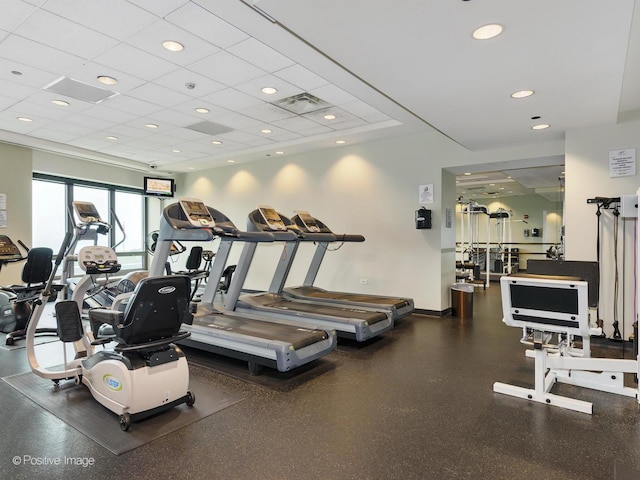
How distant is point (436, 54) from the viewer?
2938 millimetres

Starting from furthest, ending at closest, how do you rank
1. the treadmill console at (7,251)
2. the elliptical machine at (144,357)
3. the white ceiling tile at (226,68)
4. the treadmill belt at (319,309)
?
the treadmill console at (7,251), the treadmill belt at (319,309), the white ceiling tile at (226,68), the elliptical machine at (144,357)

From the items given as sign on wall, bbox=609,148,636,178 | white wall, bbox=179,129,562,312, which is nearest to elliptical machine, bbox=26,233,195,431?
white wall, bbox=179,129,562,312

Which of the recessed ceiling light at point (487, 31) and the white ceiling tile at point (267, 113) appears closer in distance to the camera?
the recessed ceiling light at point (487, 31)

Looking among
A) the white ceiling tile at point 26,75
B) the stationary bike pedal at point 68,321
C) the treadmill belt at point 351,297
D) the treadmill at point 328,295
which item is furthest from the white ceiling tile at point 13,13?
the treadmill belt at point 351,297

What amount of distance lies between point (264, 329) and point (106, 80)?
3.43 meters

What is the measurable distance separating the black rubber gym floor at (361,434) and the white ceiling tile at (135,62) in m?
3.20

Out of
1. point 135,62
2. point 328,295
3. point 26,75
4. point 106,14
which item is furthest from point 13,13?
point 328,295

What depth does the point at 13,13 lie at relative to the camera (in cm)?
313

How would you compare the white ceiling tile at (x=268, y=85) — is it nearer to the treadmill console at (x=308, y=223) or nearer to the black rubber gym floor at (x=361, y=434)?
the treadmill console at (x=308, y=223)

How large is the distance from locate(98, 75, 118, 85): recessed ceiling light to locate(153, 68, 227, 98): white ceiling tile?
485 millimetres

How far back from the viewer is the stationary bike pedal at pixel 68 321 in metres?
3.07

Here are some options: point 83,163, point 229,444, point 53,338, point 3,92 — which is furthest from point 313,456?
point 83,163

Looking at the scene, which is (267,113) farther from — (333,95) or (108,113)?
(108,113)

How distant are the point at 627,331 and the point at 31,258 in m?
7.77
